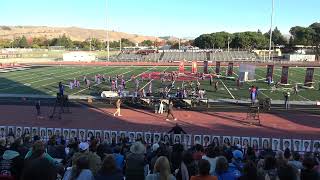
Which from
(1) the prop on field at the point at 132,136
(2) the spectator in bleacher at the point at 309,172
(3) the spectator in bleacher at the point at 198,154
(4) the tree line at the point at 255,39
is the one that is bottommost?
(1) the prop on field at the point at 132,136

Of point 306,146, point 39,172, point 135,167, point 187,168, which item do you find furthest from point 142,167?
point 306,146

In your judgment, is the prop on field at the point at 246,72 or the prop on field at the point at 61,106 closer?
the prop on field at the point at 61,106

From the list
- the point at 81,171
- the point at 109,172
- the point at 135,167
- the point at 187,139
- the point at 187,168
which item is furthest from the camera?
the point at 187,139

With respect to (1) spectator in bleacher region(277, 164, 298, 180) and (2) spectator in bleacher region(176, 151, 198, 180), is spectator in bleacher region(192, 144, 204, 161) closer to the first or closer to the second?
(2) spectator in bleacher region(176, 151, 198, 180)

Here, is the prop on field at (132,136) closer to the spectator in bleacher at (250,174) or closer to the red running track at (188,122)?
the red running track at (188,122)

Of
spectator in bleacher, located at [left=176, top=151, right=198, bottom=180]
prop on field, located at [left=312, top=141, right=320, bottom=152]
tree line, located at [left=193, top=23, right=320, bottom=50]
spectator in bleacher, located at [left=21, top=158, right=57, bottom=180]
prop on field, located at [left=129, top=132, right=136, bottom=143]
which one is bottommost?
prop on field, located at [left=129, top=132, right=136, bottom=143]

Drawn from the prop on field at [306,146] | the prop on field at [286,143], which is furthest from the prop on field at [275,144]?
the prop on field at [306,146]

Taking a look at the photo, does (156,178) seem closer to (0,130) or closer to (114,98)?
(0,130)

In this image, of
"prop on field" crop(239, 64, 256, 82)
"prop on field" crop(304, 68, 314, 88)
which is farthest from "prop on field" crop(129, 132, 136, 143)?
"prop on field" crop(239, 64, 256, 82)

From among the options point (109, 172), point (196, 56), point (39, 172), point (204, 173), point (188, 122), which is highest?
point (39, 172)

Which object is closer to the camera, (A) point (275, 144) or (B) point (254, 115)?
(A) point (275, 144)

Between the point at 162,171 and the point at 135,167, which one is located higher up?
the point at 162,171

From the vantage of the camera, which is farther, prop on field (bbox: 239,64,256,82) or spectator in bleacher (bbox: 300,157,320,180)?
prop on field (bbox: 239,64,256,82)

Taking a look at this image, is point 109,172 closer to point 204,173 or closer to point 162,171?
point 162,171
